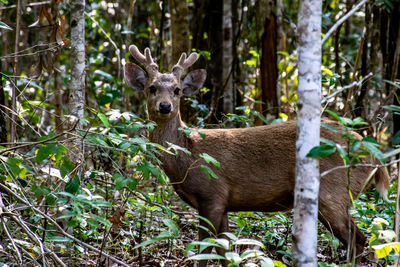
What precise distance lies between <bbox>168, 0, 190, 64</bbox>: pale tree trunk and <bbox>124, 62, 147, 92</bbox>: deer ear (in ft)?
5.02

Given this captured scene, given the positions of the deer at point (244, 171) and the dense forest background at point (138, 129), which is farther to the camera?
the deer at point (244, 171)

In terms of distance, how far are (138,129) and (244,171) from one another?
229 cm

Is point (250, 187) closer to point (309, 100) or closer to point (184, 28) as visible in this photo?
point (309, 100)

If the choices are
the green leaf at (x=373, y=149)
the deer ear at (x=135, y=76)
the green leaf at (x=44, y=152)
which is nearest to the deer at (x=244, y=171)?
the deer ear at (x=135, y=76)

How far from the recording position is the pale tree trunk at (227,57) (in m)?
9.91

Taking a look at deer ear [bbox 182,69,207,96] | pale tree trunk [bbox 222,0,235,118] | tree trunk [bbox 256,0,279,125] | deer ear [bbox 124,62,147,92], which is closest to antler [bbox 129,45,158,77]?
deer ear [bbox 124,62,147,92]

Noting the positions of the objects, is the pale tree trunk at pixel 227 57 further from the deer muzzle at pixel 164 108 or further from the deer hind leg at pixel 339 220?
the deer hind leg at pixel 339 220

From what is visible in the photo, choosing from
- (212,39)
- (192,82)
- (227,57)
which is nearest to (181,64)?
(192,82)

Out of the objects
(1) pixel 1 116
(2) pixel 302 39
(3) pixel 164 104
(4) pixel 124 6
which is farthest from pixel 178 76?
(4) pixel 124 6

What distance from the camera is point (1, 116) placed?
5742mm

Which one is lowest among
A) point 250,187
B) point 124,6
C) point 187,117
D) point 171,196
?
point 171,196

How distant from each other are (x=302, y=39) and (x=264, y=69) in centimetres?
495

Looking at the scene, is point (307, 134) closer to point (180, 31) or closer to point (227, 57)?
point (180, 31)

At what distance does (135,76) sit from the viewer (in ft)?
22.5
